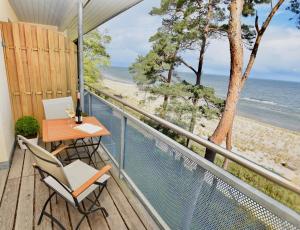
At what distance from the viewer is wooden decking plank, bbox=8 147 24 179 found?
2618 millimetres

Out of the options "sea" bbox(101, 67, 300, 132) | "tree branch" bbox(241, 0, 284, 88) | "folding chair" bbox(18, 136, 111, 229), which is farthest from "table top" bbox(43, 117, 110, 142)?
"sea" bbox(101, 67, 300, 132)

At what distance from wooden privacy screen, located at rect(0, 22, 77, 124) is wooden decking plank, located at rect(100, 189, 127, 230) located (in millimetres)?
2468

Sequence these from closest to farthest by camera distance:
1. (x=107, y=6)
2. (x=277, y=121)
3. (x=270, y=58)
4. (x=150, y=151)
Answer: (x=150, y=151), (x=107, y=6), (x=277, y=121), (x=270, y=58)

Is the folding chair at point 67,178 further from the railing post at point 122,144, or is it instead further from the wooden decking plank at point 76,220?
the railing post at point 122,144

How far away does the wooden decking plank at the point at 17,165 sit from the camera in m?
2.62

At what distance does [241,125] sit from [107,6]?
21.5 meters

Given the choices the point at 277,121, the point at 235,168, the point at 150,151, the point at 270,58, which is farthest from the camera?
the point at 270,58

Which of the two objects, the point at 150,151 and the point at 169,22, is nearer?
the point at 150,151

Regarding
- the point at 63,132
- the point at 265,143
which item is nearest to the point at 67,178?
the point at 63,132

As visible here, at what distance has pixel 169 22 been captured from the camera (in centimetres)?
1087

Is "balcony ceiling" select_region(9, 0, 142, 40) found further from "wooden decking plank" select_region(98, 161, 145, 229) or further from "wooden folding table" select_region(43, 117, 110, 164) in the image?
"wooden decking plank" select_region(98, 161, 145, 229)

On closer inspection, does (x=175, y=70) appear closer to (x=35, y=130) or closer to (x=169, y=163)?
(x=35, y=130)

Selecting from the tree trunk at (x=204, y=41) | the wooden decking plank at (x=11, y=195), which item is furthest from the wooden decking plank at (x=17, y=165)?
the tree trunk at (x=204, y=41)

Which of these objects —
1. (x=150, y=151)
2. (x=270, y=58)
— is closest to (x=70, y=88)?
(x=150, y=151)
